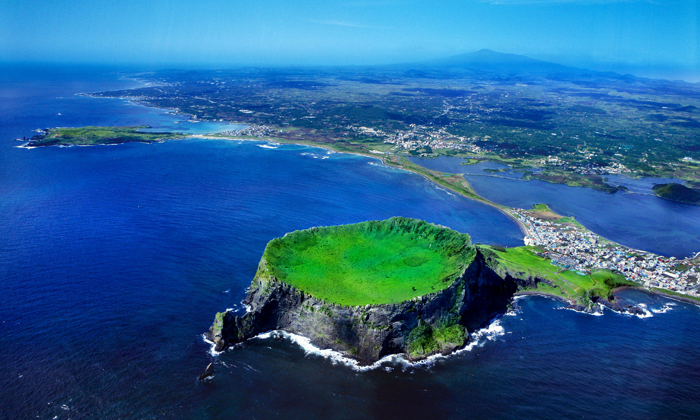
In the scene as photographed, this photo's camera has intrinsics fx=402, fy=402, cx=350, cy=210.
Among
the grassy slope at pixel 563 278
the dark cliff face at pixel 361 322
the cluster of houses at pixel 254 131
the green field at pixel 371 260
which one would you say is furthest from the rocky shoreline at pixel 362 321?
the cluster of houses at pixel 254 131

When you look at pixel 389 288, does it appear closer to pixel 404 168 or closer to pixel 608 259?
pixel 608 259

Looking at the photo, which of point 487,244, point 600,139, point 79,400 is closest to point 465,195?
point 487,244

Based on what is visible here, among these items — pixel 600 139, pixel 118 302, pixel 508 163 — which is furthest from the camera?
pixel 600 139

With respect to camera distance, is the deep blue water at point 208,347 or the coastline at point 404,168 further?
the coastline at point 404,168

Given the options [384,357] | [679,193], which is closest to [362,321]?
[384,357]

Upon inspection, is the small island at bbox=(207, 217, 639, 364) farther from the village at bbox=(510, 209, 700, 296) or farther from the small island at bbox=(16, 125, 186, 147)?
the small island at bbox=(16, 125, 186, 147)

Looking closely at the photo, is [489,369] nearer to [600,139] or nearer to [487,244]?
[487,244]

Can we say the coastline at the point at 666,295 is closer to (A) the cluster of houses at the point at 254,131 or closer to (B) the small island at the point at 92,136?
(A) the cluster of houses at the point at 254,131
